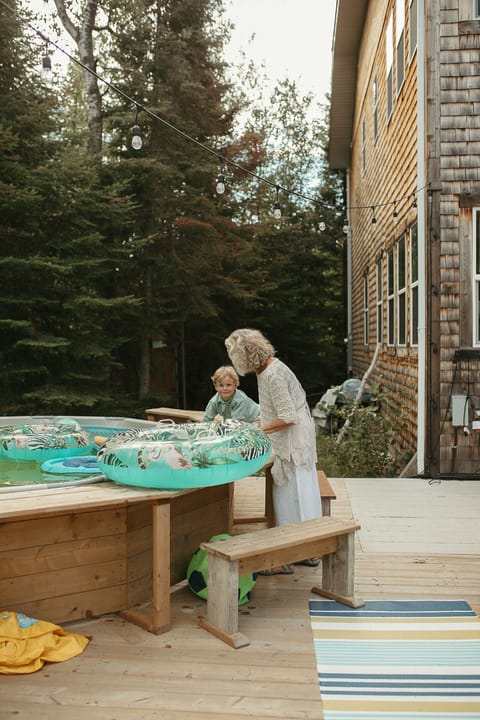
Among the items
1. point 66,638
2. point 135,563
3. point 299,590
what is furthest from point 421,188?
point 66,638

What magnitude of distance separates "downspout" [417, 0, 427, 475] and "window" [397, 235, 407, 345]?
1.35 metres

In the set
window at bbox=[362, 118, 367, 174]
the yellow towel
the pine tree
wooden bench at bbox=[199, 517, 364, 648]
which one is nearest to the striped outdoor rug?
wooden bench at bbox=[199, 517, 364, 648]

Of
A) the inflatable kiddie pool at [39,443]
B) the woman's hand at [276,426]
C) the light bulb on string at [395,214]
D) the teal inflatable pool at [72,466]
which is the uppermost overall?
the light bulb on string at [395,214]

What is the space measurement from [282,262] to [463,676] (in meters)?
16.3

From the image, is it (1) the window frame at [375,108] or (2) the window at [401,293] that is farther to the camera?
(1) the window frame at [375,108]

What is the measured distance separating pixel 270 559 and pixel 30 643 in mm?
1219

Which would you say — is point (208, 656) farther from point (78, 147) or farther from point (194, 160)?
point (194, 160)

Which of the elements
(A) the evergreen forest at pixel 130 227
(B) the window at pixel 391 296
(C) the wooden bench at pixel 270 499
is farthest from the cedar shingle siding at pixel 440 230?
(C) the wooden bench at pixel 270 499

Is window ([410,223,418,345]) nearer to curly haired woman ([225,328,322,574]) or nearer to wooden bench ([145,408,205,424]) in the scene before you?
wooden bench ([145,408,205,424])

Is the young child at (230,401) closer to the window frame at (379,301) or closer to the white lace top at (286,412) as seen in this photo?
the white lace top at (286,412)

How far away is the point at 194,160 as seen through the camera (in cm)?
1381

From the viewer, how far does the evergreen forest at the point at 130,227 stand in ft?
35.9

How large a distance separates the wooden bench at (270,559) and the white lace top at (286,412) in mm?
448

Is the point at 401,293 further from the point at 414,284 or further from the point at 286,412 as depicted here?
the point at 286,412
